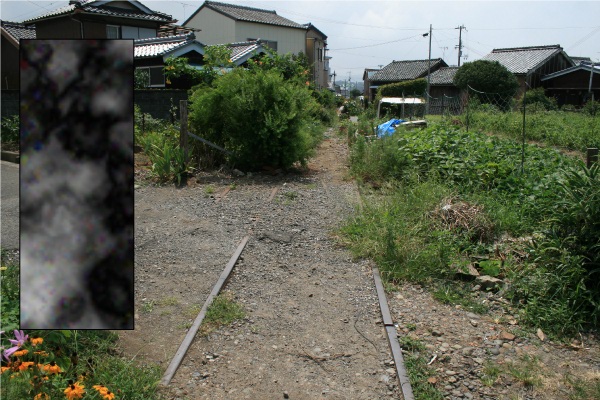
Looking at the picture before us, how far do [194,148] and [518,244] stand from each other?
6.78 m

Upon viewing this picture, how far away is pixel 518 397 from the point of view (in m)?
3.09

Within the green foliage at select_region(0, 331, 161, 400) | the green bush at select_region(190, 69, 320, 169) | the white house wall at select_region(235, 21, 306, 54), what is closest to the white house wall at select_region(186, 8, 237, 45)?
the white house wall at select_region(235, 21, 306, 54)

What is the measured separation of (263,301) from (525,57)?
3914cm

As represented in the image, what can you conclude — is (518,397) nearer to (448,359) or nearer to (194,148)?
(448,359)

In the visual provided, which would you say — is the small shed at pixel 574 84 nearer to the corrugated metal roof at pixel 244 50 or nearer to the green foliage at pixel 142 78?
the corrugated metal roof at pixel 244 50

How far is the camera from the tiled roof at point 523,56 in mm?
36188

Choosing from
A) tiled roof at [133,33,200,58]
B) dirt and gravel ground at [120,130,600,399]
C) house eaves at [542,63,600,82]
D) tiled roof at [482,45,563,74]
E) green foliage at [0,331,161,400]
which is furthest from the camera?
tiled roof at [482,45,563,74]

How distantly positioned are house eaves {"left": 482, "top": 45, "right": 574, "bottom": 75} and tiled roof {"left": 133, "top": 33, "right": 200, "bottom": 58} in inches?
1032

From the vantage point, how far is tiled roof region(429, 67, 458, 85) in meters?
39.9

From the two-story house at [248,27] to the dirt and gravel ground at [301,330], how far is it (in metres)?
23.3

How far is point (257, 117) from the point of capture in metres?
9.80

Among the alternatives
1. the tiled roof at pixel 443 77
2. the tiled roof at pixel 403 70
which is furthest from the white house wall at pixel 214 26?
the tiled roof at pixel 403 70

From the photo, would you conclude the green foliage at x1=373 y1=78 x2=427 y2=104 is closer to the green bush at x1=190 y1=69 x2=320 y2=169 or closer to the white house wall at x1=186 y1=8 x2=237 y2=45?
the white house wall at x1=186 y1=8 x2=237 y2=45

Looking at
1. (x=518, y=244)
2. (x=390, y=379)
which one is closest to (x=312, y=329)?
(x=390, y=379)
